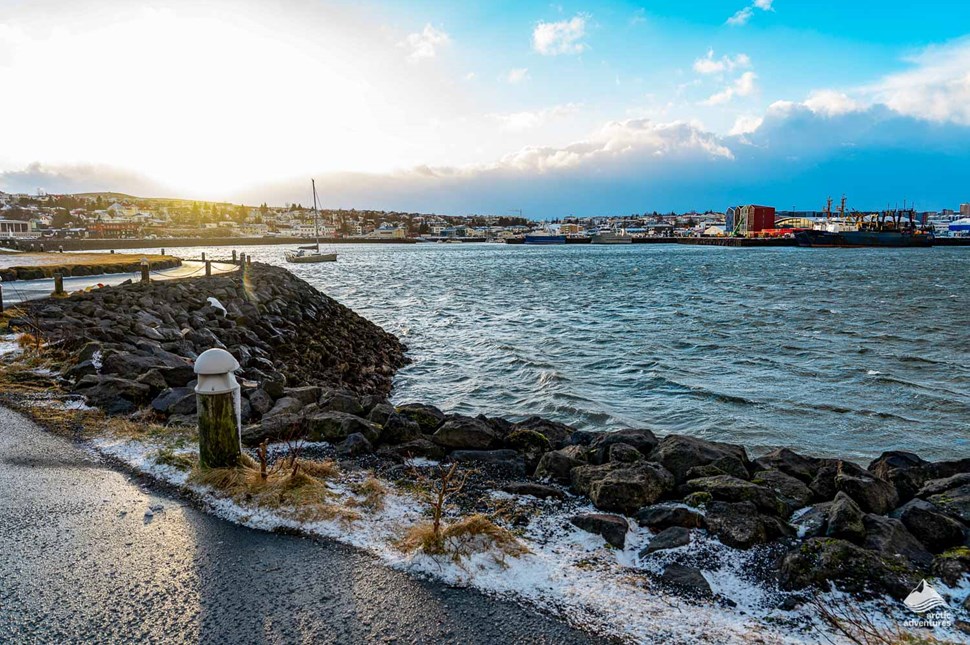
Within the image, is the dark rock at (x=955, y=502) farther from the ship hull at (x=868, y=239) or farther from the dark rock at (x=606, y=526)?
the ship hull at (x=868, y=239)

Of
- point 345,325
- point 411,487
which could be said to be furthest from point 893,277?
point 411,487

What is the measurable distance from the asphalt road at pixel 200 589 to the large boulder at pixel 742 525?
1.61 meters

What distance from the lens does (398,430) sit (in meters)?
6.15

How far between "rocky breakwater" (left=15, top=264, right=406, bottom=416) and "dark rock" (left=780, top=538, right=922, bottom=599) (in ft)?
18.3

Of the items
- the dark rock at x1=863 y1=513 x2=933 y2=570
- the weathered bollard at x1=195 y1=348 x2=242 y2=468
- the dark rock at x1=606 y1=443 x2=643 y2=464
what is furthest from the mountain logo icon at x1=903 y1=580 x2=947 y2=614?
the weathered bollard at x1=195 y1=348 x2=242 y2=468

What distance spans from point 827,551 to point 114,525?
189 inches

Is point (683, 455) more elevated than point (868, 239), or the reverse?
point (868, 239)

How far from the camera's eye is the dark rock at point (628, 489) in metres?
4.59

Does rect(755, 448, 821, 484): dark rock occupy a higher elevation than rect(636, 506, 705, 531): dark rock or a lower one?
lower

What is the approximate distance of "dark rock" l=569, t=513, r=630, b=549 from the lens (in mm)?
4023

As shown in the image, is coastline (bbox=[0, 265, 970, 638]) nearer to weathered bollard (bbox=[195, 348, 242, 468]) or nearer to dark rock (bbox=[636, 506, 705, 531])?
dark rock (bbox=[636, 506, 705, 531])

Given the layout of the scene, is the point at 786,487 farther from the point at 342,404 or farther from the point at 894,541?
the point at 342,404

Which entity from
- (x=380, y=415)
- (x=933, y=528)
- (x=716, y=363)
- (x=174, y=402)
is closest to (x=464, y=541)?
(x=380, y=415)

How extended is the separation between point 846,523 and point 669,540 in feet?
4.18
